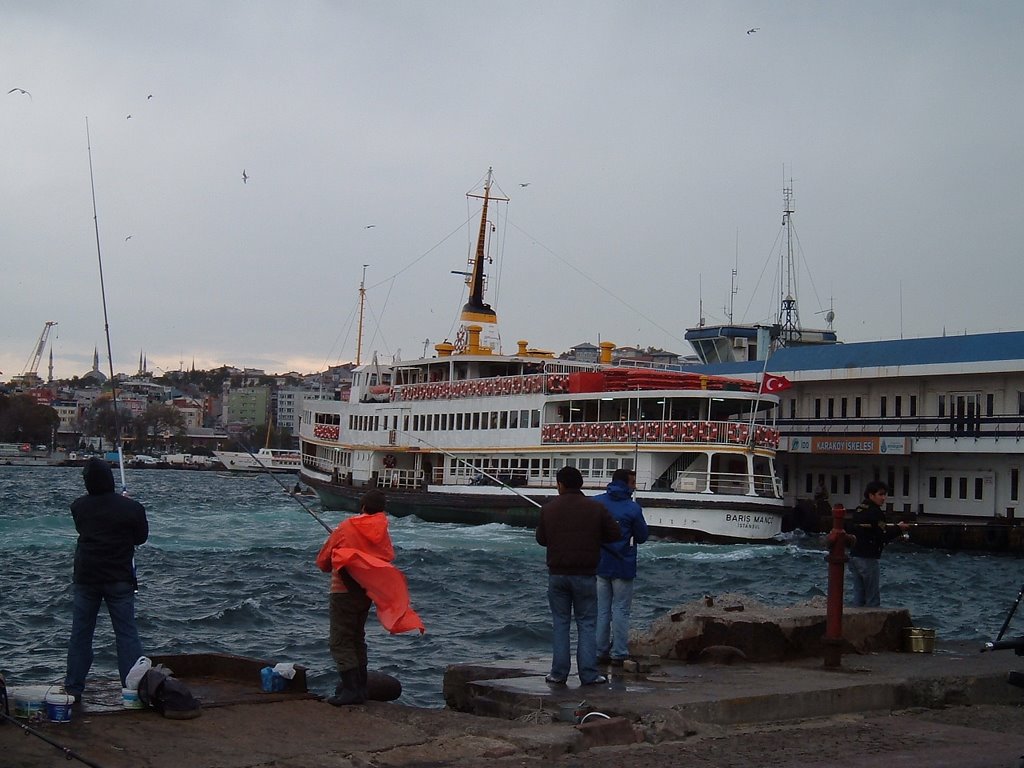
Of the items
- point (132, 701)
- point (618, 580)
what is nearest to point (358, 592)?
point (132, 701)

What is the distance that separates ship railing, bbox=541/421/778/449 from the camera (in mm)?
35719

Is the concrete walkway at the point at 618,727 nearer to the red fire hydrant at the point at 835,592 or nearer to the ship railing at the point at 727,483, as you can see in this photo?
the red fire hydrant at the point at 835,592

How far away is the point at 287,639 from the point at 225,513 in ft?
109

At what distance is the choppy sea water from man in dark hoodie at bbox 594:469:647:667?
2.18 meters

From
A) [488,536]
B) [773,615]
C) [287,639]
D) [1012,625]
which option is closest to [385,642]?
[287,639]

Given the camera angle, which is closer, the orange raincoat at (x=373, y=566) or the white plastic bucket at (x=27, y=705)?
the white plastic bucket at (x=27, y=705)

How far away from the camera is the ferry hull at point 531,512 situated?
3419 centimetres

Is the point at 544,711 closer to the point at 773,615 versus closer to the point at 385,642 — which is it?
the point at 773,615

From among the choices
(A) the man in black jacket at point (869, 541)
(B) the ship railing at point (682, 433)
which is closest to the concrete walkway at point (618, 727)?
(A) the man in black jacket at point (869, 541)

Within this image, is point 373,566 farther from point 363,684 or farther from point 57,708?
point 57,708

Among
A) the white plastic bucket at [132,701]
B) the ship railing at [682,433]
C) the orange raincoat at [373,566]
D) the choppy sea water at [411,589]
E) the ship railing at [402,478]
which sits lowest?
the choppy sea water at [411,589]

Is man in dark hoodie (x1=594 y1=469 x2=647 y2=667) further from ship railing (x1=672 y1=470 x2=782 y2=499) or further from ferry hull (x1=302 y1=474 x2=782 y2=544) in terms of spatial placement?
ship railing (x1=672 y1=470 x2=782 y2=499)

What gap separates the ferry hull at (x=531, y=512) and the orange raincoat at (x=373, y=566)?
18.1 meters

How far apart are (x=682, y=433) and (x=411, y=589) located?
16.2m
